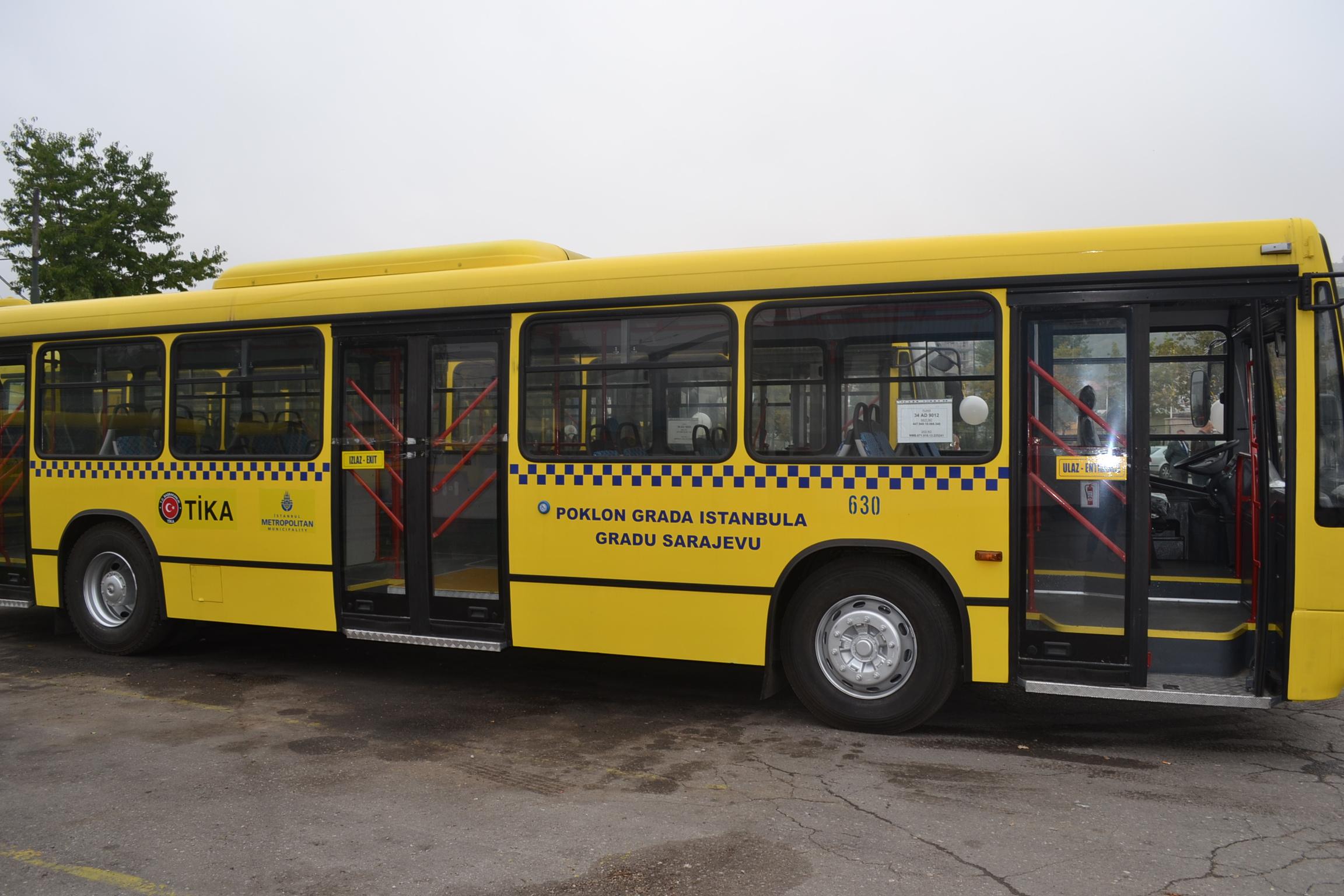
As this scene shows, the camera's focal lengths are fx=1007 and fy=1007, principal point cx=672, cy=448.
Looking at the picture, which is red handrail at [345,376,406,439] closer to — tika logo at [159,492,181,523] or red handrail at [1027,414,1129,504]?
tika logo at [159,492,181,523]

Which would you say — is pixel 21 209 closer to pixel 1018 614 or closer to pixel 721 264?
pixel 721 264

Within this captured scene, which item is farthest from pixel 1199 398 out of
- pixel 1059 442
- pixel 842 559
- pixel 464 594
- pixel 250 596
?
pixel 250 596

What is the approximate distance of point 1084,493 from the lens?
17.9 ft

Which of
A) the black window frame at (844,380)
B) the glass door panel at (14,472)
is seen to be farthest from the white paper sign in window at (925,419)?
the glass door panel at (14,472)

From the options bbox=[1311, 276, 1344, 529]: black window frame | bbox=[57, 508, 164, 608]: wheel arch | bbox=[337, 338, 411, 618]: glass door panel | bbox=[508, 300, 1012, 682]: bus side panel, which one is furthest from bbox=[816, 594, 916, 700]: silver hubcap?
bbox=[57, 508, 164, 608]: wheel arch

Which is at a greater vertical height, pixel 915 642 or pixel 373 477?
pixel 373 477

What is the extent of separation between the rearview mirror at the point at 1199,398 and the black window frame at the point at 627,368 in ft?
9.74

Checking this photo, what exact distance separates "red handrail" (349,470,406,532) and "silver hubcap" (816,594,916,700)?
305cm

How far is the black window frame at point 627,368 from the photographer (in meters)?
5.95

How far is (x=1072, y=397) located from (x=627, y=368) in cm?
257

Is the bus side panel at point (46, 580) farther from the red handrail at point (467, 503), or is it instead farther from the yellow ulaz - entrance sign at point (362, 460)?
the red handrail at point (467, 503)

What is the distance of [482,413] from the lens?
6684 millimetres

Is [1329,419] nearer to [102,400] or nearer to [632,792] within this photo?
[632,792]

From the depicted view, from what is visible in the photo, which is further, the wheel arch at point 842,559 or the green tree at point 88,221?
the green tree at point 88,221
